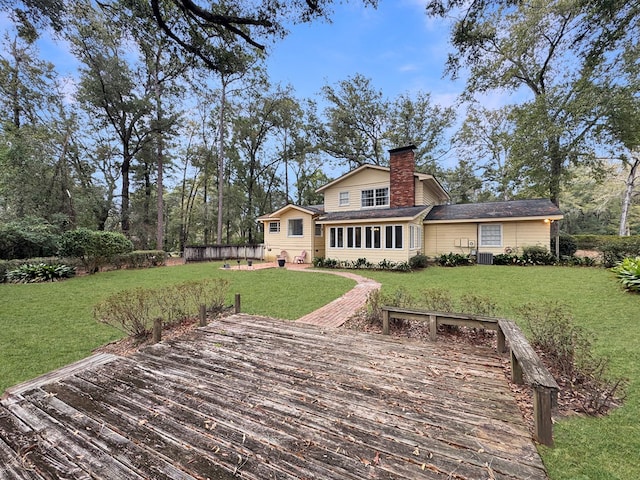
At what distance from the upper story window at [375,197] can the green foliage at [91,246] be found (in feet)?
46.9

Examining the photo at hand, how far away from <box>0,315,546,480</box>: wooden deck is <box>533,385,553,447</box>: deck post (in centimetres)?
16

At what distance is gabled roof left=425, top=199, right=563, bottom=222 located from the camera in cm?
1370

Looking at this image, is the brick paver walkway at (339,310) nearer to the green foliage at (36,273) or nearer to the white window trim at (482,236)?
the white window trim at (482,236)

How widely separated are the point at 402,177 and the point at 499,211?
563 centimetres

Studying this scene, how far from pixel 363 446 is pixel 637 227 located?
42.1 m

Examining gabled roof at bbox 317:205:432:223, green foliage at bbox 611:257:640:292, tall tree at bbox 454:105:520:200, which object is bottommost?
green foliage at bbox 611:257:640:292

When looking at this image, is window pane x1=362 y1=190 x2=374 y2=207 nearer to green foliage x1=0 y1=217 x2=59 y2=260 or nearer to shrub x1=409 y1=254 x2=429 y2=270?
shrub x1=409 y1=254 x2=429 y2=270

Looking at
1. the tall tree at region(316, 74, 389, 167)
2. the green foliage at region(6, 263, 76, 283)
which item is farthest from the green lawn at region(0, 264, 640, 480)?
the tall tree at region(316, 74, 389, 167)

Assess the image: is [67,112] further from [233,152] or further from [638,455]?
[638,455]

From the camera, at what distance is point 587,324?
5500mm

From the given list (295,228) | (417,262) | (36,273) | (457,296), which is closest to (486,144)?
(417,262)

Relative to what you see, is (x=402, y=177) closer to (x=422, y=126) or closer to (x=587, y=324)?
(x=587, y=324)

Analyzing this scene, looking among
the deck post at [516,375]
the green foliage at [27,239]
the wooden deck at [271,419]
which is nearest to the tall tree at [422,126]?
the deck post at [516,375]

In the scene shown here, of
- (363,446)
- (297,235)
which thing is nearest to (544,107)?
(297,235)
